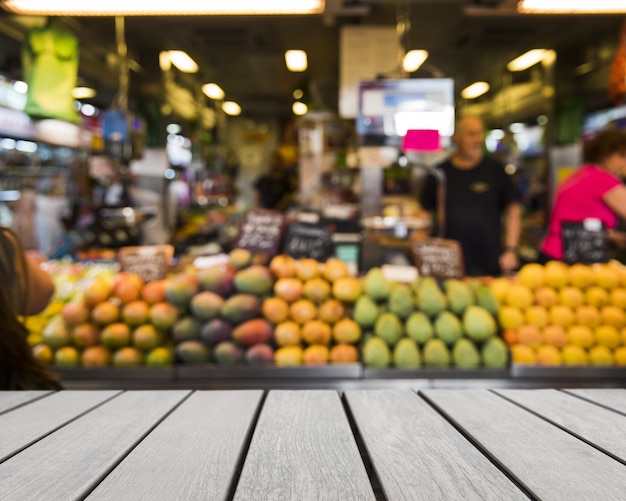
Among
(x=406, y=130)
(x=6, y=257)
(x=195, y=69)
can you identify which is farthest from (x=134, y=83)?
(x=6, y=257)

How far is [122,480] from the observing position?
1050 mm

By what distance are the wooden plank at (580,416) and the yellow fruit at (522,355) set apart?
3.71ft

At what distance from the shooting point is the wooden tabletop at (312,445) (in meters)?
1.02

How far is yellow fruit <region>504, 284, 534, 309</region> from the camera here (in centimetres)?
296

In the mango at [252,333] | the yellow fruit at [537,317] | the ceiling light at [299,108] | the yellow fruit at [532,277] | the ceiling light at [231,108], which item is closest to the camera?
the mango at [252,333]

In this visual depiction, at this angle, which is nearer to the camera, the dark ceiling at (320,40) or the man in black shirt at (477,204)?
the man in black shirt at (477,204)

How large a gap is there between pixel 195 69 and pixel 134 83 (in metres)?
1.80

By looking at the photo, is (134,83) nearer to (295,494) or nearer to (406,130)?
(406,130)

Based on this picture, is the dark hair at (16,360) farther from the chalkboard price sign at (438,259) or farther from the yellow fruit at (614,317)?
the yellow fruit at (614,317)

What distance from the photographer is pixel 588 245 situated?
3473 millimetres

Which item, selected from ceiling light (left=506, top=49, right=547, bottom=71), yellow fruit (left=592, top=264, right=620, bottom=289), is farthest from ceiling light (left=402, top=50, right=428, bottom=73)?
yellow fruit (left=592, top=264, right=620, bottom=289)

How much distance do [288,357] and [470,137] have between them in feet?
8.02

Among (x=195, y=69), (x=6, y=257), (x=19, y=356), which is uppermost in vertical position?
(x=195, y=69)

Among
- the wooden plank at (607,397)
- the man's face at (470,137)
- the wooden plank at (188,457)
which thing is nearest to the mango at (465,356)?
the wooden plank at (607,397)
